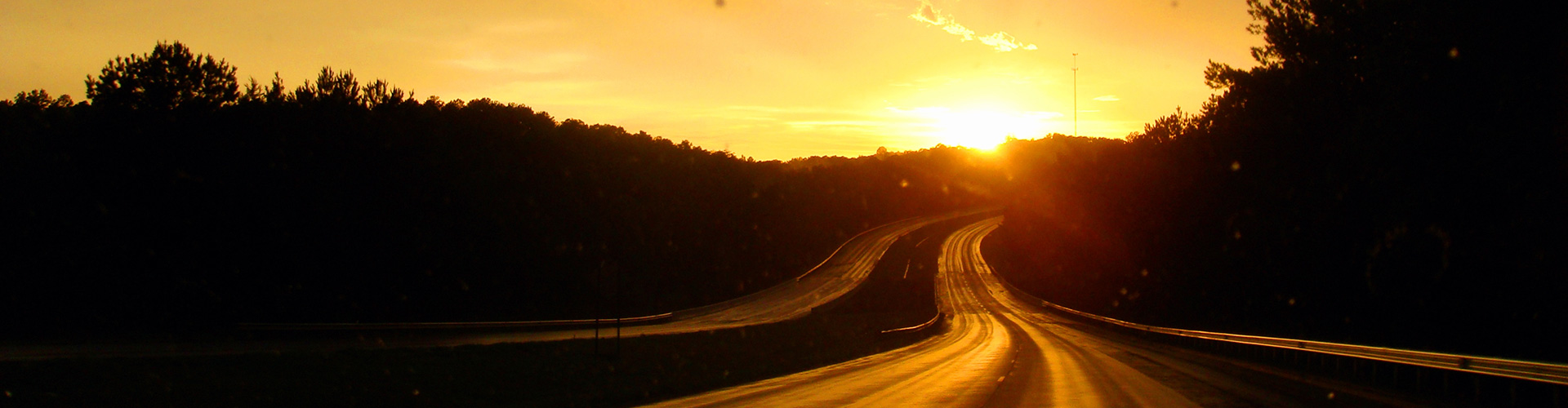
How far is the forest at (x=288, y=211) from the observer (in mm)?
44406

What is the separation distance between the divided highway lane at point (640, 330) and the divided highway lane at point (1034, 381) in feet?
25.7

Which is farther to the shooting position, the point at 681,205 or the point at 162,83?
the point at 681,205

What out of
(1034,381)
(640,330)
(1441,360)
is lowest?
(640,330)

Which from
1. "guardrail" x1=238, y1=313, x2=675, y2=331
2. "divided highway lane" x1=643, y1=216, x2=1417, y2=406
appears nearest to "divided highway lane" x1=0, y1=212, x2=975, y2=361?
"guardrail" x1=238, y1=313, x2=675, y2=331

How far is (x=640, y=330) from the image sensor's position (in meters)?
41.8

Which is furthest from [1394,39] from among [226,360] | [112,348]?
[112,348]

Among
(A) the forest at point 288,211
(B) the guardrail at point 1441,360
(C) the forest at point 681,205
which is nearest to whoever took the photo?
(B) the guardrail at point 1441,360

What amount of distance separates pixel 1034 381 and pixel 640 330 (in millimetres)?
24476

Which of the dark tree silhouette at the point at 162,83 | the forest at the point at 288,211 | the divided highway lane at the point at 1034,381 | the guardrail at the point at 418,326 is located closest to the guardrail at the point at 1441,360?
the divided highway lane at the point at 1034,381

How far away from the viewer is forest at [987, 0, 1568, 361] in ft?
80.9

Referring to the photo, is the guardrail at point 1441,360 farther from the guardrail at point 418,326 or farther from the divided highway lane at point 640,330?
the divided highway lane at point 640,330

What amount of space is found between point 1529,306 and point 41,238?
55.3 meters

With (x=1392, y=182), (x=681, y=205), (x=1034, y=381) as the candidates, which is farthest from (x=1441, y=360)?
(x=681, y=205)

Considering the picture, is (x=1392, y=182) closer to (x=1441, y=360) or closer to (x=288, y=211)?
(x=1441, y=360)
